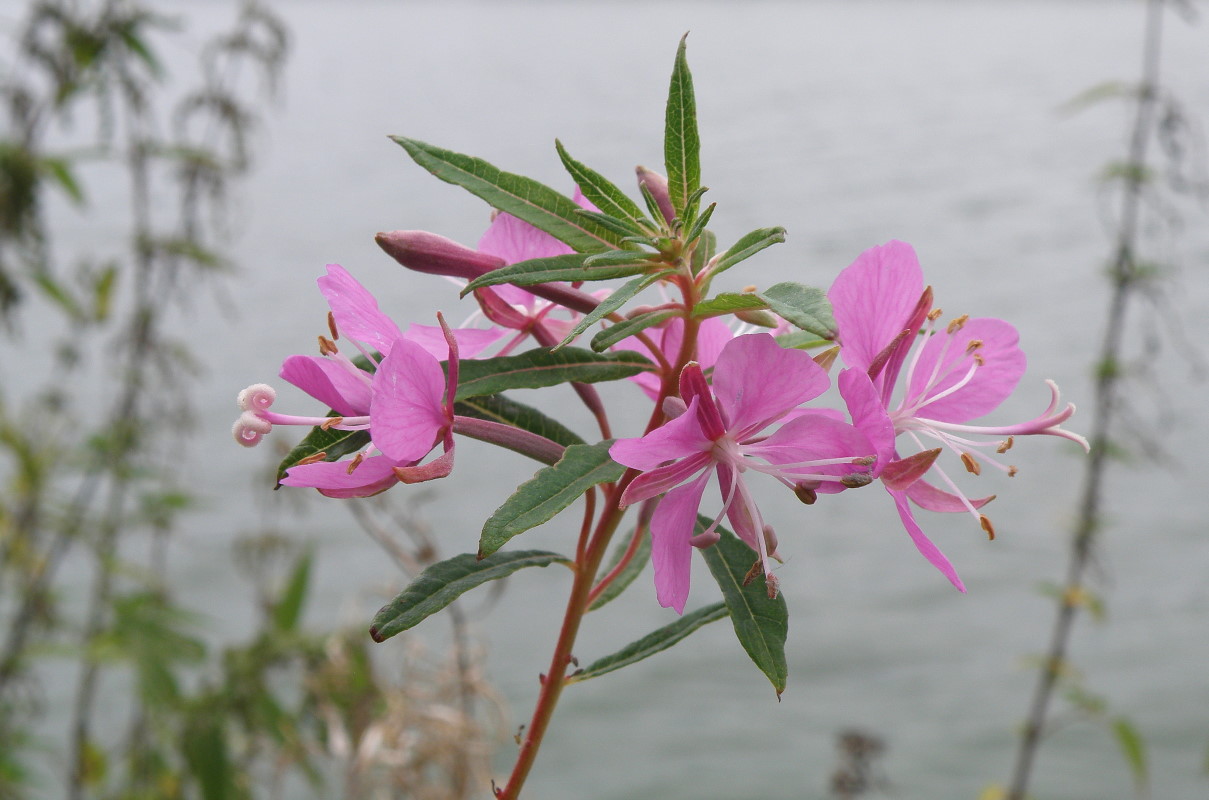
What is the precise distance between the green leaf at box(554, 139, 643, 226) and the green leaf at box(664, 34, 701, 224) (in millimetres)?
28

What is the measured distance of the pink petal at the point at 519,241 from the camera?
2.20 feet

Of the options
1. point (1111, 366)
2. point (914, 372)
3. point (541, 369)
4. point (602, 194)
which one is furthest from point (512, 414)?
point (1111, 366)

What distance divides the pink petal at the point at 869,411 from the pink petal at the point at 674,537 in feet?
0.31

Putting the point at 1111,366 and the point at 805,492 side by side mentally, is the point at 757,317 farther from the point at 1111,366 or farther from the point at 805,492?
the point at 1111,366

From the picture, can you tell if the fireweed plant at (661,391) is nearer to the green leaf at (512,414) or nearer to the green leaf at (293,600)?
the green leaf at (512,414)

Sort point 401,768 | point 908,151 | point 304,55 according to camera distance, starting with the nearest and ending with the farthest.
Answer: point 401,768
point 908,151
point 304,55

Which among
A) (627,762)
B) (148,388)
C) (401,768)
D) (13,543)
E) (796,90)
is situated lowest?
(627,762)

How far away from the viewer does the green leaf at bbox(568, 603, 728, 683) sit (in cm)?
68

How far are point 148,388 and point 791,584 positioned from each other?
8.58 feet

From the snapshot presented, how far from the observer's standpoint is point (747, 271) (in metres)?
4.53

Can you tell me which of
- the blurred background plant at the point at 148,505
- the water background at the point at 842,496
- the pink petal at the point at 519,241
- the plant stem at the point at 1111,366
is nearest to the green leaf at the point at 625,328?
the pink petal at the point at 519,241

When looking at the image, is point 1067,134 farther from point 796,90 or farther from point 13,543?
point 13,543

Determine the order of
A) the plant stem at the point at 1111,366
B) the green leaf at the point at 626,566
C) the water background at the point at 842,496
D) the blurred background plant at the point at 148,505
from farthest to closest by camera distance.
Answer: the water background at the point at 842,496
the plant stem at the point at 1111,366
the blurred background plant at the point at 148,505
the green leaf at the point at 626,566

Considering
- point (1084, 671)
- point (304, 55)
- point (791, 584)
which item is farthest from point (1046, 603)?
point (304, 55)
